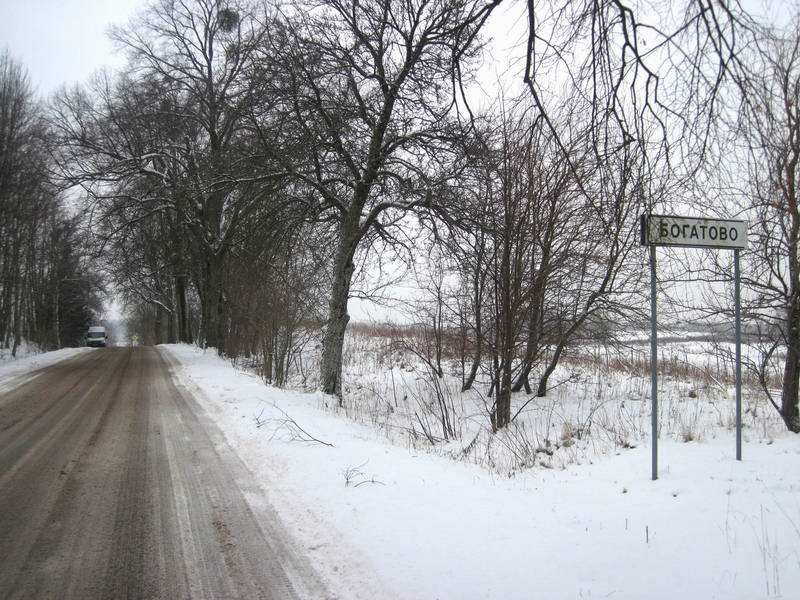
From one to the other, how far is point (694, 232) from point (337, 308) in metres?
8.19

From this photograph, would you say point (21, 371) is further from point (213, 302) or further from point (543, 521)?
point (543, 521)

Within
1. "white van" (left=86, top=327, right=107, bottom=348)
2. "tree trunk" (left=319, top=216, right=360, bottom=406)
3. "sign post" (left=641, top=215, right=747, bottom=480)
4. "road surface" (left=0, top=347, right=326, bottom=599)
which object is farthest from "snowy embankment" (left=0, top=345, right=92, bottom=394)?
"white van" (left=86, top=327, right=107, bottom=348)

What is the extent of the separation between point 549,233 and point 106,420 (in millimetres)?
7804

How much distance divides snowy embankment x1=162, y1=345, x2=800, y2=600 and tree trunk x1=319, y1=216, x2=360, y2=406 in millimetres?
5621

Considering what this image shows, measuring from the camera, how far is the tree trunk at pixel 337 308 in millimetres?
11562

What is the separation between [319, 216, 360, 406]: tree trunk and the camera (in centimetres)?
1156

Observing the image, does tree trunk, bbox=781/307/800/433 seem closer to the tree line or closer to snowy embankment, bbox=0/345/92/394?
the tree line

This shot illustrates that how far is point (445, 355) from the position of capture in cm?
1328

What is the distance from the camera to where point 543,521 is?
370 centimetres

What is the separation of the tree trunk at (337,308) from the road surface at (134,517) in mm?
4636

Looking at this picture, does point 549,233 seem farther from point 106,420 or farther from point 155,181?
point 155,181

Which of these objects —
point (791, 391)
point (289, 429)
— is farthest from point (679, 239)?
point (289, 429)

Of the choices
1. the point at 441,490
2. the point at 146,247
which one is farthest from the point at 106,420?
the point at 146,247

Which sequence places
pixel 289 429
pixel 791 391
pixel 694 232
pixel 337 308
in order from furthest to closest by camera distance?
pixel 337 308
pixel 791 391
pixel 289 429
pixel 694 232
